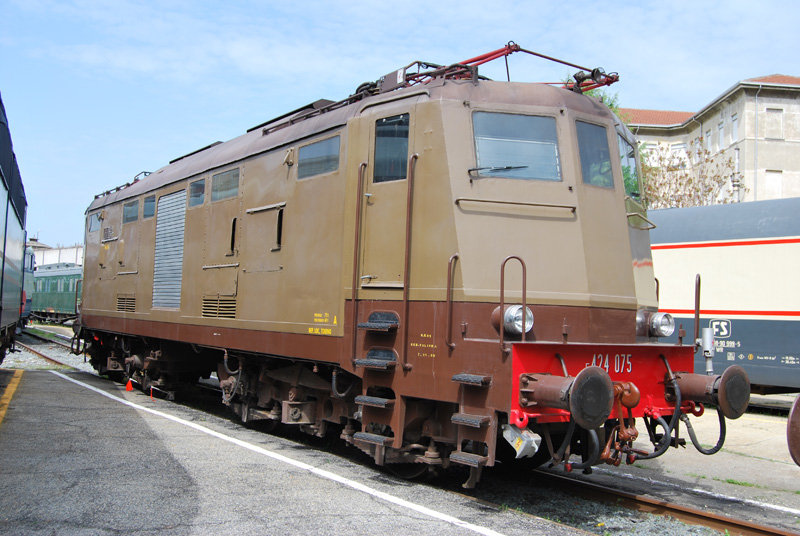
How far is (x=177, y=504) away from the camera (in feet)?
17.5

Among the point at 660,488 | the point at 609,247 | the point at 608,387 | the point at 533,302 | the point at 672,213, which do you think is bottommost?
Answer: the point at 660,488

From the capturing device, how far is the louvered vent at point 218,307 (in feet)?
28.4

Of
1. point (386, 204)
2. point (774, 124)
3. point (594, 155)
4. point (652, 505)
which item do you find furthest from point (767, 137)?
point (386, 204)

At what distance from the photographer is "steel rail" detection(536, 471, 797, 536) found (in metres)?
5.38

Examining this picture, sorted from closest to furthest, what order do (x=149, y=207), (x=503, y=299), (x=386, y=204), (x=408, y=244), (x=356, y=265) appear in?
(x=503, y=299) → (x=408, y=244) → (x=386, y=204) → (x=356, y=265) → (x=149, y=207)

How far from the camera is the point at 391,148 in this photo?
6.49m

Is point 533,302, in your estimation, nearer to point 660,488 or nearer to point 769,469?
point 660,488

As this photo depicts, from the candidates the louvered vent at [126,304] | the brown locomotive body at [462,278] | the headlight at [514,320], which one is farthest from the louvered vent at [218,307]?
the headlight at [514,320]

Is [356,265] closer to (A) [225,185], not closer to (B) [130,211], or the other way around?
(A) [225,185]

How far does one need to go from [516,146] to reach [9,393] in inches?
370

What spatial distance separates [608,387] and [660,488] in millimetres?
2585

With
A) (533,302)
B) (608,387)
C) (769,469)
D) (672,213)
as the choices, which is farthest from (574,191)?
(672,213)

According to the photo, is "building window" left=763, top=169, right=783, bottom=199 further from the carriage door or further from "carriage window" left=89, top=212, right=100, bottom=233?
the carriage door

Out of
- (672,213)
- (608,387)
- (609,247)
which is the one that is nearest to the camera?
(608,387)
